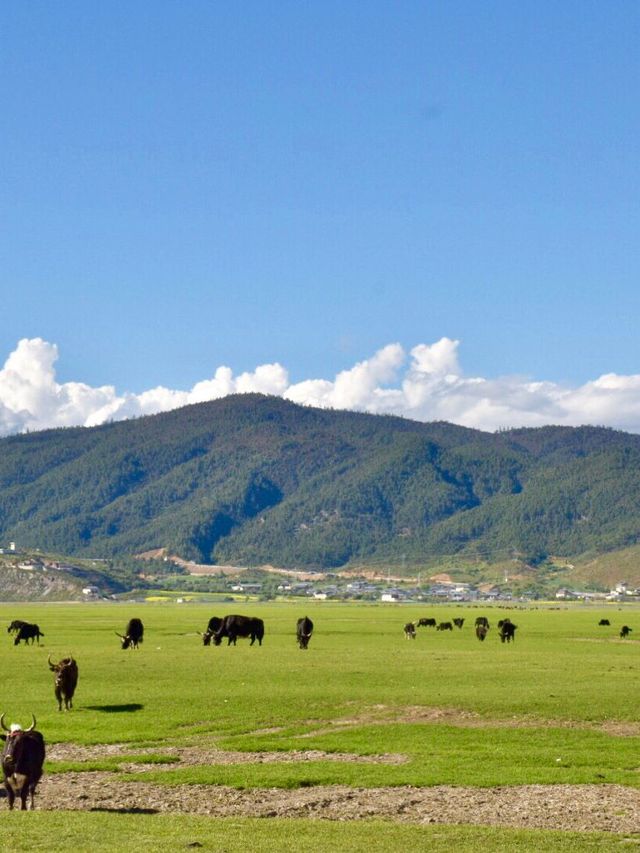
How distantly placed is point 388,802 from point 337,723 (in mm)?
9945

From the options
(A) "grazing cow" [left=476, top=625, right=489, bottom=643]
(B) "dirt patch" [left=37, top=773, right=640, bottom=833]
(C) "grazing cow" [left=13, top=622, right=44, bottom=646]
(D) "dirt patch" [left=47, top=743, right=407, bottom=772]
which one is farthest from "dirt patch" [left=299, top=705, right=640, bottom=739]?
(A) "grazing cow" [left=476, top=625, right=489, bottom=643]

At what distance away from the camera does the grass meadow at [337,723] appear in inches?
741

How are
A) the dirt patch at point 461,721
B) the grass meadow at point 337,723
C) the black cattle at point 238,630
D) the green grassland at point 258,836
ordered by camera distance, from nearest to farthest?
the green grassland at point 258,836
the grass meadow at point 337,723
the dirt patch at point 461,721
the black cattle at point 238,630

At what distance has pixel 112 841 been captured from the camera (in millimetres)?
17703

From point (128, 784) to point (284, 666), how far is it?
991 inches

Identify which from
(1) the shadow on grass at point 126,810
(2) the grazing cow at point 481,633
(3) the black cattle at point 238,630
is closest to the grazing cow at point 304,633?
(3) the black cattle at point 238,630

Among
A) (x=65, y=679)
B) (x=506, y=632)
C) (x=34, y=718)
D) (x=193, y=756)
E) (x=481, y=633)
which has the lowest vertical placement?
(x=193, y=756)

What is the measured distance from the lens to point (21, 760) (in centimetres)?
1948

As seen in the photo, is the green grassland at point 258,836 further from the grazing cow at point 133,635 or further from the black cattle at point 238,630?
the black cattle at point 238,630

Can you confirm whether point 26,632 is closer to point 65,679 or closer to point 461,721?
point 65,679

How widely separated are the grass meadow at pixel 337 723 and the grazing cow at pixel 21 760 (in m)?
0.61

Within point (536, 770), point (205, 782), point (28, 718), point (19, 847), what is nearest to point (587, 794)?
point (536, 770)

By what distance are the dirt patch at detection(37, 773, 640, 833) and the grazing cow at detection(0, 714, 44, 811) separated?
4.06 ft

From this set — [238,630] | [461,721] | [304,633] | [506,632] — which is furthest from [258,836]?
[506,632]
